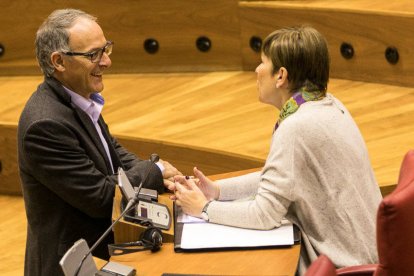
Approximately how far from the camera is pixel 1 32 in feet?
6.63

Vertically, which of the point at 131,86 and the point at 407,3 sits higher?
the point at 407,3

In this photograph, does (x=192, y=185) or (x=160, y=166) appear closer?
(x=192, y=185)

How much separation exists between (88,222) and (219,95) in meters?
0.76

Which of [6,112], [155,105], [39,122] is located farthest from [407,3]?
[39,122]

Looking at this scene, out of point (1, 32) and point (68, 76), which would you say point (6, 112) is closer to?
point (1, 32)

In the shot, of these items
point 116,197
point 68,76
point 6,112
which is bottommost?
point 6,112

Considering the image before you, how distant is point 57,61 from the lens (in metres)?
1.12

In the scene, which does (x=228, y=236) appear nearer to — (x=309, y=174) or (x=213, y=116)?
(x=309, y=174)

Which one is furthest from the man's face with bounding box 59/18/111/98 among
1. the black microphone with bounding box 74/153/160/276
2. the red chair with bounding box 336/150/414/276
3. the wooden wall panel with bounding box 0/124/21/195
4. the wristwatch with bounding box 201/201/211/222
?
the wooden wall panel with bounding box 0/124/21/195

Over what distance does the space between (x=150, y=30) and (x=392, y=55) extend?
533 millimetres

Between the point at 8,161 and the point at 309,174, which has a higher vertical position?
the point at 309,174

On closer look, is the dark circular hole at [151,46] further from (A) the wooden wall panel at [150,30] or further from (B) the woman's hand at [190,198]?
(B) the woman's hand at [190,198]

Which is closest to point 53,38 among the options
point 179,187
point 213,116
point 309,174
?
point 179,187

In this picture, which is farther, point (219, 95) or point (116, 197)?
point (219, 95)
